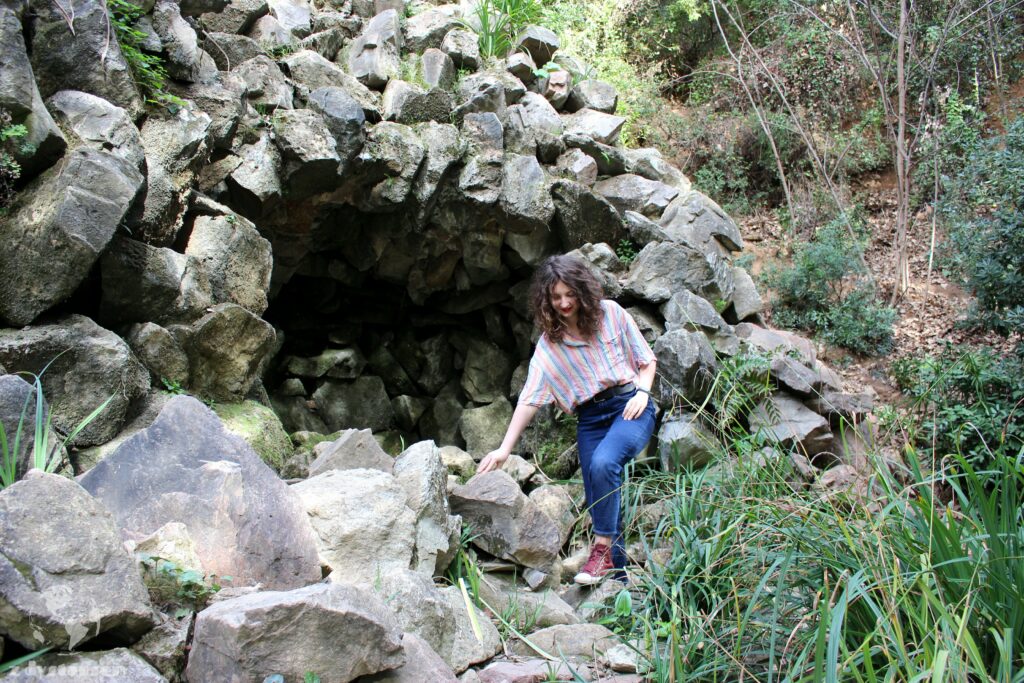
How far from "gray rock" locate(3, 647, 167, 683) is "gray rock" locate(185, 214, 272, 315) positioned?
2.85 meters

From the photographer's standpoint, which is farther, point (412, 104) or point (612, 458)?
point (412, 104)

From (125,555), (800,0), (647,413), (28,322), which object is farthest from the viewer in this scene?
(800,0)

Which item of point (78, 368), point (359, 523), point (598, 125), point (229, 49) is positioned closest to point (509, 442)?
point (359, 523)

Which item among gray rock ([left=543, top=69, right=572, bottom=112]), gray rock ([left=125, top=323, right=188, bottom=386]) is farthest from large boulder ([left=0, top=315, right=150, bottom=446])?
gray rock ([left=543, top=69, right=572, bottom=112])

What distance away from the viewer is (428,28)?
671 centimetres

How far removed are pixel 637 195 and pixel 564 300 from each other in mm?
3325

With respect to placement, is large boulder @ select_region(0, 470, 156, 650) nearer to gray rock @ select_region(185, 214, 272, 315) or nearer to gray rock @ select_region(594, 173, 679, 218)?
gray rock @ select_region(185, 214, 272, 315)

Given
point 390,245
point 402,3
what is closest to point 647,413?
point 390,245

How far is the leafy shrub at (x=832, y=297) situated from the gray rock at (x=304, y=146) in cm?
400

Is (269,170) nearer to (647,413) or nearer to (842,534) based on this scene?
(647,413)

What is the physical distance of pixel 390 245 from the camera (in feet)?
22.6

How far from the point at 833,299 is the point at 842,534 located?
5.24 metres

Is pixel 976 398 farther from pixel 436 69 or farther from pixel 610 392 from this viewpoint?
pixel 436 69

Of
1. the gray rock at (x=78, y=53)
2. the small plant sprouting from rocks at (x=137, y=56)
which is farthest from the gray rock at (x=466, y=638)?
the small plant sprouting from rocks at (x=137, y=56)
